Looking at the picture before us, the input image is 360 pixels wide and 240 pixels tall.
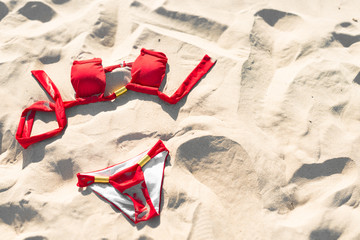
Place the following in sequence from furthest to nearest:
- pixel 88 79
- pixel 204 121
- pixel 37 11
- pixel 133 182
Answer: pixel 37 11, pixel 88 79, pixel 204 121, pixel 133 182

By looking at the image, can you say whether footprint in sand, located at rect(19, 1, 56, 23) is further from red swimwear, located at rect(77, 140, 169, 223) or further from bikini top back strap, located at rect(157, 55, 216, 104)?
red swimwear, located at rect(77, 140, 169, 223)

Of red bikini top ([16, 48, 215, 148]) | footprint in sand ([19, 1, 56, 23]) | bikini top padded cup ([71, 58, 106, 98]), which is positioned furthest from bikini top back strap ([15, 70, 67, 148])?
footprint in sand ([19, 1, 56, 23])

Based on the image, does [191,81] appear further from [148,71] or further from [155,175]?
[155,175]

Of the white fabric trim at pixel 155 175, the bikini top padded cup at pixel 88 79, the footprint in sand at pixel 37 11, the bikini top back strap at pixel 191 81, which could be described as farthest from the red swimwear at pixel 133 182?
the footprint in sand at pixel 37 11

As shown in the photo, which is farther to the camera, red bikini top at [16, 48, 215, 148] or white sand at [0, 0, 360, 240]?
red bikini top at [16, 48, 215, 148]

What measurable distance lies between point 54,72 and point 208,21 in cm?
162

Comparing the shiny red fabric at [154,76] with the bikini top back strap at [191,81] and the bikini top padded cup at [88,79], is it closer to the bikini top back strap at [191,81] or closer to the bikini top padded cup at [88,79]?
the bikini top back strap at [191,81]

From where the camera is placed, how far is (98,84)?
7.93 feet

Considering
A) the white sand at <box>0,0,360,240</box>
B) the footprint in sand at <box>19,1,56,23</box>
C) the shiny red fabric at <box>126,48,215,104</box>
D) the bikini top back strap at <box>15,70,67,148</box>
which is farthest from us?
the footprint in sand at <box>19,1,56,23</box>

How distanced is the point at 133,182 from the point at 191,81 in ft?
3.37

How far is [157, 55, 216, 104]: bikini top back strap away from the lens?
2.39 meters

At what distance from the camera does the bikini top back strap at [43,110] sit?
231 cm

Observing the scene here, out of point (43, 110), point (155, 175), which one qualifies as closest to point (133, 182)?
point (155, 175)

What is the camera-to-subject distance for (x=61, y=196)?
216 cm
